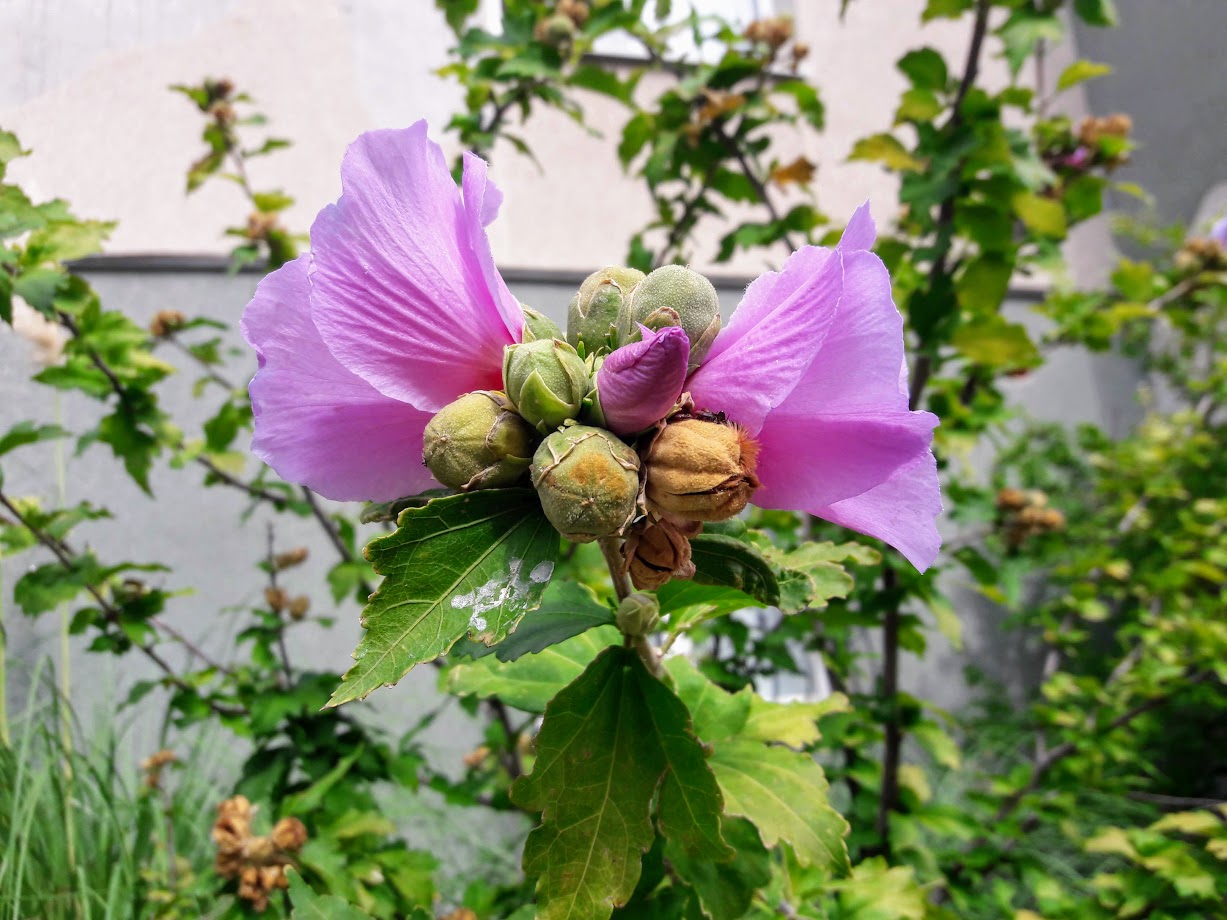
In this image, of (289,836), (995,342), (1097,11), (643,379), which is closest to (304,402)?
(643,379)

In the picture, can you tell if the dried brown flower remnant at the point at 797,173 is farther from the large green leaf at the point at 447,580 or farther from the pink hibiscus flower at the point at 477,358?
the large green leaf at the point at 447,580

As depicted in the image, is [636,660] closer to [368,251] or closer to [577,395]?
[577,395]

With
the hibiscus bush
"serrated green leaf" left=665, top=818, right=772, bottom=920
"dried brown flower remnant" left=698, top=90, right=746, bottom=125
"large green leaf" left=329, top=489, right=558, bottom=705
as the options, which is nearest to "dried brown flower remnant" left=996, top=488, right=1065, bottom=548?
the hibiscus bush

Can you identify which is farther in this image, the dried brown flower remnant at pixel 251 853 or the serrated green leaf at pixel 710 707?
the dried brown flower remnant at pixel 251 853

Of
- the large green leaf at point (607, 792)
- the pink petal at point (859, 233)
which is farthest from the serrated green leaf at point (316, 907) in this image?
the pink petal at point (859, 233)

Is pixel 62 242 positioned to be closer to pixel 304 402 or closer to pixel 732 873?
pixel 304 402

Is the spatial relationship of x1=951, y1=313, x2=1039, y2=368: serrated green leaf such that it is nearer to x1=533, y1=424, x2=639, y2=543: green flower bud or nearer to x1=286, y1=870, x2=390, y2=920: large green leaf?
x1=533, y1=424, x2=639, y2=543: green flower bud
